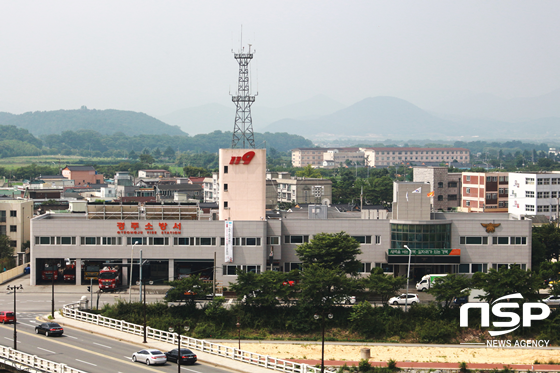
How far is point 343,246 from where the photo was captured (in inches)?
2704

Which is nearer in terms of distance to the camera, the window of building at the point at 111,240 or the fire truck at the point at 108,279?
the fire truck at the point at 108,279

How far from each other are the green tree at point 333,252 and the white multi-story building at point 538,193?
221 ft

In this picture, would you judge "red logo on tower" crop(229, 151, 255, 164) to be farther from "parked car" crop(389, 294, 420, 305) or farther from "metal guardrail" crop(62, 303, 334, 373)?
"metal guardrail" crop(62, 303, 334, 373)

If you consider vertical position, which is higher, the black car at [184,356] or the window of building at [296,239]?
the window of building at [296,239]

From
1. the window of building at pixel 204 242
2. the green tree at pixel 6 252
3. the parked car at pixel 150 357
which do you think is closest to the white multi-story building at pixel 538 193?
the window of building at pixel 204 242

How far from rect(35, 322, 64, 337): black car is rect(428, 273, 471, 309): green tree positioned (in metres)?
34.5

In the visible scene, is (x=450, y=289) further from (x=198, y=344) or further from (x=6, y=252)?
(x=6, y=252)

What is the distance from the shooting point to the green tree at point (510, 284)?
61.2 m

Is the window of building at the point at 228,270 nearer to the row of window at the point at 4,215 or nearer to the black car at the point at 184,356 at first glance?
the black car at the point at 184,356

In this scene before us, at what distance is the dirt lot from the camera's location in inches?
2135

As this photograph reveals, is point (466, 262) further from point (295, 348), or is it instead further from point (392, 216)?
point (295, 348)

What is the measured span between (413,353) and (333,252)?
15.8m

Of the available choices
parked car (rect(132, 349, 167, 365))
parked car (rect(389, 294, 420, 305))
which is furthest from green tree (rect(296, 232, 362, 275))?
parked car (rect(132, 349, 167, 365))

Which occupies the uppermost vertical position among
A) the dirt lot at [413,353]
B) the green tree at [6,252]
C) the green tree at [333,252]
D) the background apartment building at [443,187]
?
the background apartment building at [443,187]
